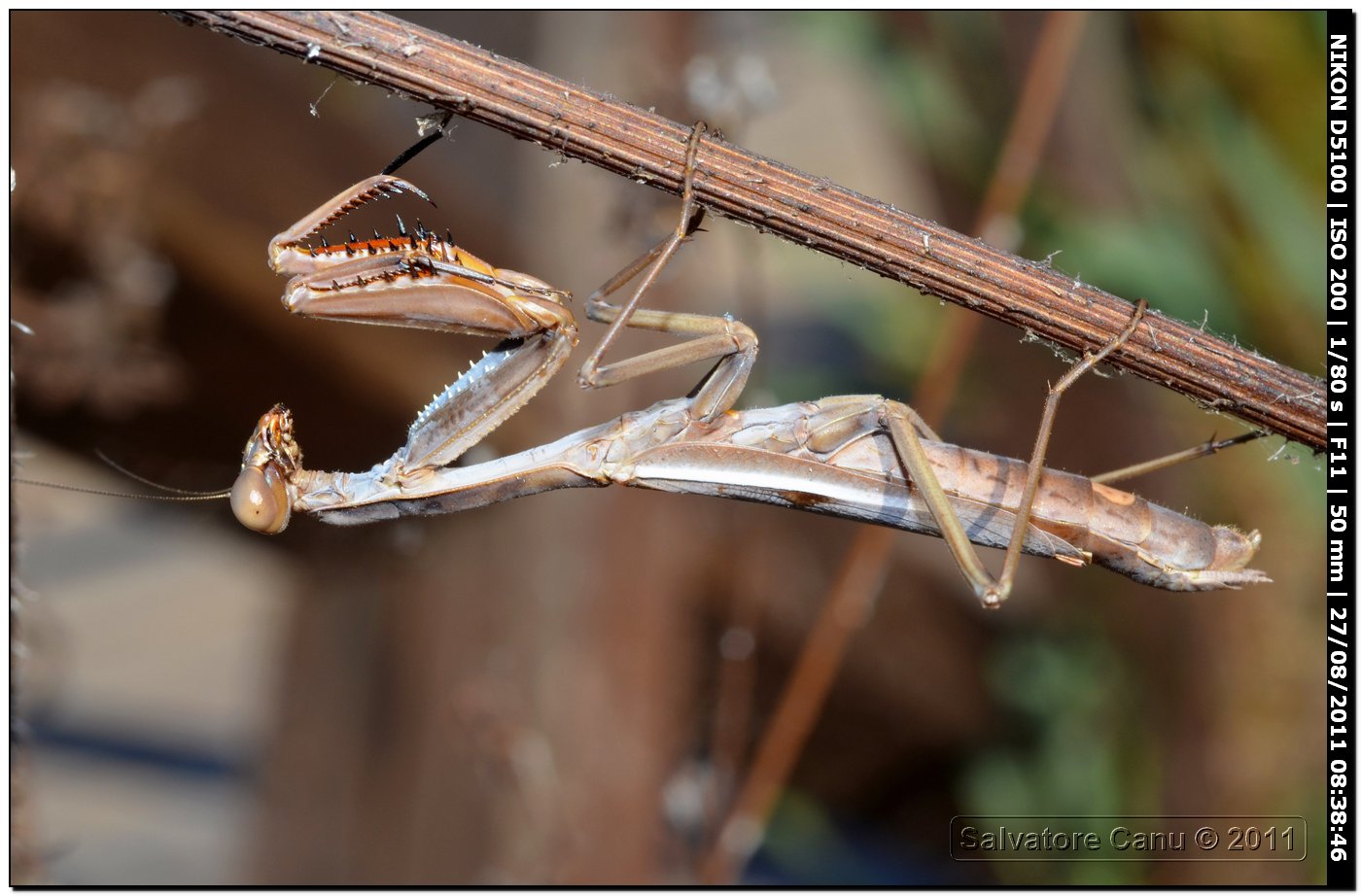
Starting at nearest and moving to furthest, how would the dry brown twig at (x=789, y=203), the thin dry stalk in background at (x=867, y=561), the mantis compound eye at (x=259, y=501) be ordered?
the dry brown twig at (x=789, y=203)
the mantis compound eye at (x=259, y=501)
the thin dry stalk in background at (x=867, y=561)

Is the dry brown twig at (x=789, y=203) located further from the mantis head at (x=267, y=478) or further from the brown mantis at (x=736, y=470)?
the mantis head at (x=267, y=478)

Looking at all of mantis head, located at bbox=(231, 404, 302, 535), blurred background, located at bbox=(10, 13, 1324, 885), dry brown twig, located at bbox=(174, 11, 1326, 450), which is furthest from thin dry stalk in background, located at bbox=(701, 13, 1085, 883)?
mantis head, located at bbox=(231, 404, 302, 535)

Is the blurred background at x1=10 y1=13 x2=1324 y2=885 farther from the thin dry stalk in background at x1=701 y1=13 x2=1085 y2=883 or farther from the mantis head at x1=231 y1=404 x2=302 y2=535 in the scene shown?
the mantis head at x1=231 y1=404 x2=302 y2=535

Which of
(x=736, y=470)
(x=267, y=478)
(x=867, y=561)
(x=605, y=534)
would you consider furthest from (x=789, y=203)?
(x=605, y=534)

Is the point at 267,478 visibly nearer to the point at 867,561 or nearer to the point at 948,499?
the point at 948,499

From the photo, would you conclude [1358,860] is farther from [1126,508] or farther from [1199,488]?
[1199,488]

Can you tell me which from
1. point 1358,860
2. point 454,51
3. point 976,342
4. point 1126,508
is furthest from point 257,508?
point 976,342

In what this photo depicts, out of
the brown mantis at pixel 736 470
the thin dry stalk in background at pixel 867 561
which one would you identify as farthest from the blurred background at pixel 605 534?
the brown mantis at pixel 736 470
